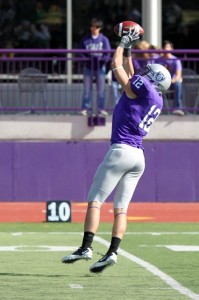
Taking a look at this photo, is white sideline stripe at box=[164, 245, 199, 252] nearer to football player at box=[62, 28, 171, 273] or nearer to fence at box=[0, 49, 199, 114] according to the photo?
football player at box=[62, 28, 171, 273]

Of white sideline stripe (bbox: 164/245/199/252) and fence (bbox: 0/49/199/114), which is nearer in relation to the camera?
white sideline stripe (bbox: 164/245/199/252)

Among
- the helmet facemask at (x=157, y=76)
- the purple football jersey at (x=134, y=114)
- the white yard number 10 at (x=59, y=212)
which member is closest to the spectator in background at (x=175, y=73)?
the white yard number 10 at (x=59, y=212)

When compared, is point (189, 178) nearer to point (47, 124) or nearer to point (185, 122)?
point (185, 122)

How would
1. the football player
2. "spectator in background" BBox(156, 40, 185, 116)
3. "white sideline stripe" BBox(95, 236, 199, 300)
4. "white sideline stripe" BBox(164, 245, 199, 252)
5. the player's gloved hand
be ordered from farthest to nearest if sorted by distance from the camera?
"spectator in background" BBox(156, 40, 185, 116) → "white sideline stripe" BBox(164, 245, 199, 252) → the player's gloved hand → the football player → "white sideline stripe" BBox(95, 236, 199, 300)

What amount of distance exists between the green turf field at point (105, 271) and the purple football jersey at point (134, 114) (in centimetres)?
137

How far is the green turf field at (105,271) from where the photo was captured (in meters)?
10.2

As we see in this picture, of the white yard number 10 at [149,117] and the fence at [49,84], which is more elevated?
the white yard number 10 at [149,117]

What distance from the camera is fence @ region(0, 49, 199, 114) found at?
21.5 m

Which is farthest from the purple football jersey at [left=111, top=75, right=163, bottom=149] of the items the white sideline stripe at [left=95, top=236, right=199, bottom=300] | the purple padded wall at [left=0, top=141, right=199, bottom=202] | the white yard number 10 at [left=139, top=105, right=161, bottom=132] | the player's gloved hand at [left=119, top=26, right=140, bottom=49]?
the purple padded wall at [left=0, top=141, right=199, bottom=202]

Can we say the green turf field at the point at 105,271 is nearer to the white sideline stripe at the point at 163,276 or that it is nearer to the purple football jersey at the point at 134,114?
the white sideline stripe at the point at 163,276

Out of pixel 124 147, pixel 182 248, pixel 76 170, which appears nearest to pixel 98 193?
pixel 124 147

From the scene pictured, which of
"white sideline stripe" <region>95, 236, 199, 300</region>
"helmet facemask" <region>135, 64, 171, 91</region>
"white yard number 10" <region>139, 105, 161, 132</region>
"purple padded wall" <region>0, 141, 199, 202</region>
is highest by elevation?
"helmet facemask" <region>135, 64, 171, 91</region>

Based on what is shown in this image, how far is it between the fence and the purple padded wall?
71 cm

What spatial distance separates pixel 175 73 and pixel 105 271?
9.96 metres
